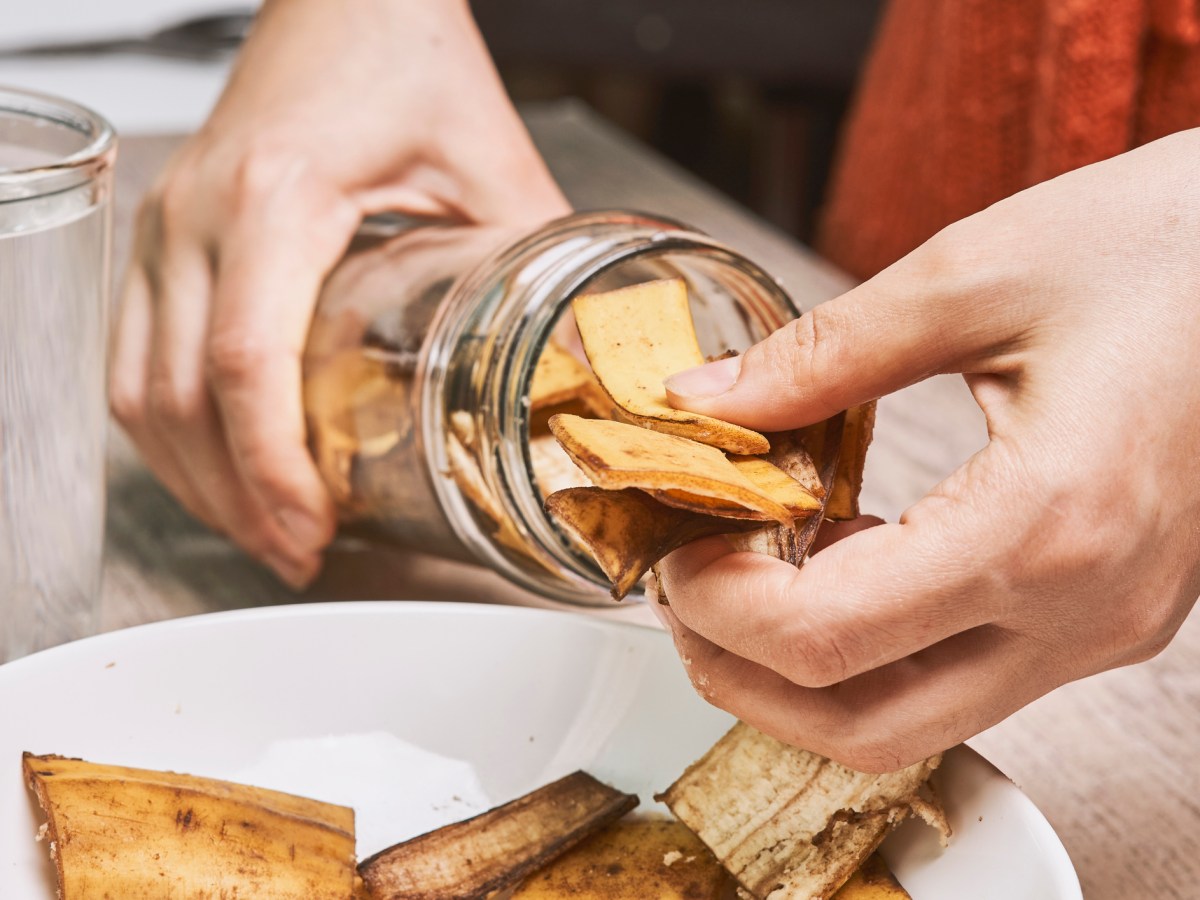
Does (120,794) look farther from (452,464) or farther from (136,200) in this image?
(136,200)

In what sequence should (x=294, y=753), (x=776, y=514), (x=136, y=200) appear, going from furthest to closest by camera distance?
(x=136, y=200), (x=294, y=753), (x=776, y=514)

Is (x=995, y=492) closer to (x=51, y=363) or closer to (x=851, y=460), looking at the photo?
(x=851, y=460)

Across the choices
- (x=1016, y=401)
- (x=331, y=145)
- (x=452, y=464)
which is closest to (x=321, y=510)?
(x=452, y=464)

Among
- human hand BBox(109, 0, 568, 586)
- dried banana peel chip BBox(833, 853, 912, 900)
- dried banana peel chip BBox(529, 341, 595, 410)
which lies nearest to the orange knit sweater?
human hand BBox(109, 0, 568, 586)

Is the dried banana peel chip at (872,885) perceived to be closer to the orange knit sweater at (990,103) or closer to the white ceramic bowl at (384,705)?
the white ceramic bowl at (384,705)

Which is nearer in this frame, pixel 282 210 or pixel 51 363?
pixel 51 363

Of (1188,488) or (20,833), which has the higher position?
(1188,488)

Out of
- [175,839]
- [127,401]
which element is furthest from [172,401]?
[175,839]
